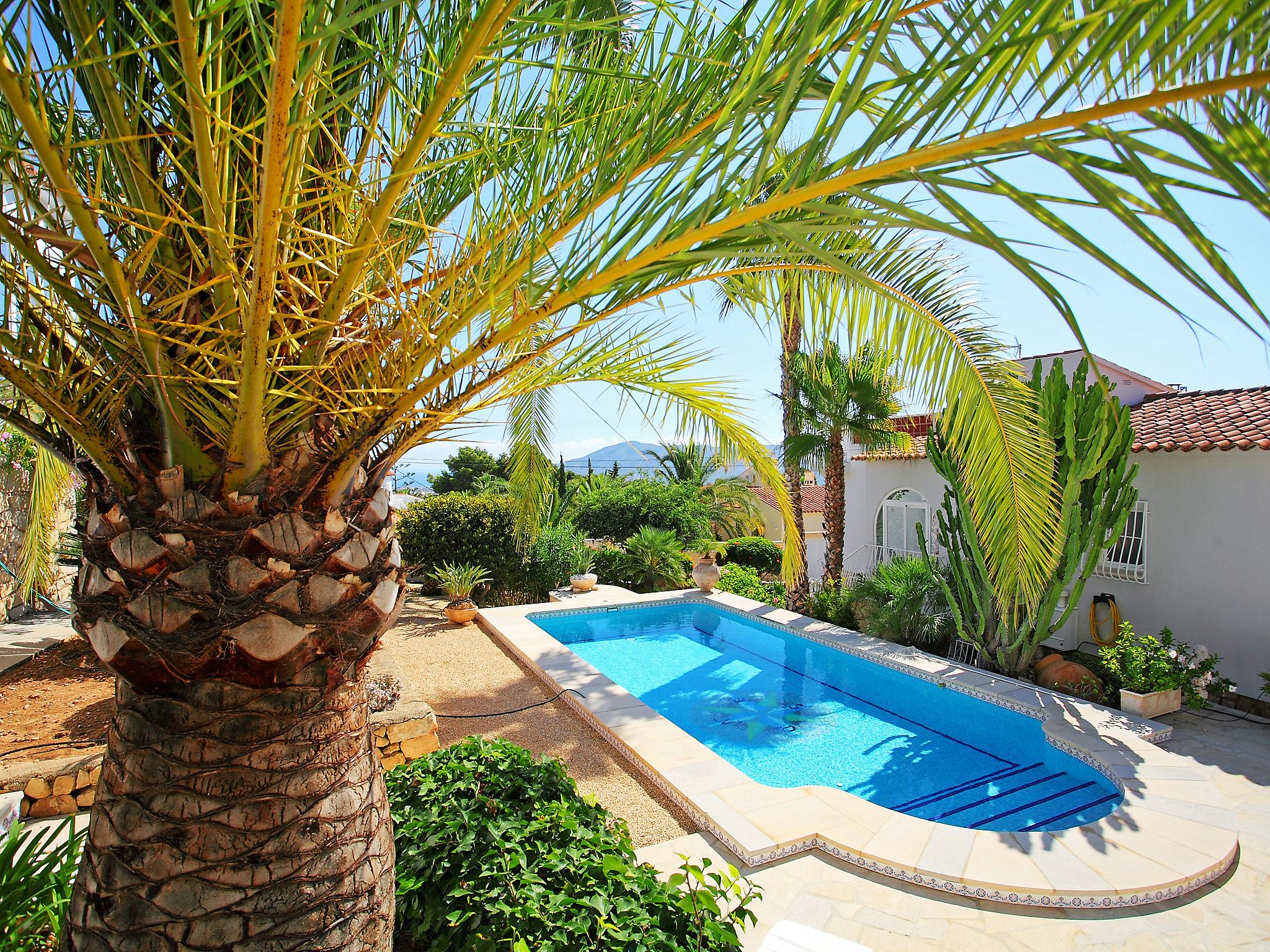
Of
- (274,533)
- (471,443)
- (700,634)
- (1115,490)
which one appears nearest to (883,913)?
(471,443)

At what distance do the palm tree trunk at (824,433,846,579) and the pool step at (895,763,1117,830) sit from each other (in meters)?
6.43

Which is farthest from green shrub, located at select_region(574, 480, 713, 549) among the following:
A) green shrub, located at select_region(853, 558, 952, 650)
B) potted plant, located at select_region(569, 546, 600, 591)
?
green shrub, located at select_region(853, 558, 952, 650)

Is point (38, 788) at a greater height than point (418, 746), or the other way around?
point (38, 788)

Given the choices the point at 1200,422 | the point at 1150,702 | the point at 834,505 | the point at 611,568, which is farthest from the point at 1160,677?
the point at 611,568

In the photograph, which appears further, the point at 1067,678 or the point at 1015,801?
the point at 1067,678

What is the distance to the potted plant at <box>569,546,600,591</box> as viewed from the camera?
14758mm

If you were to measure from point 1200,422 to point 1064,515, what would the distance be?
443 centimetres

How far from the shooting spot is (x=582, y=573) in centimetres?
1544

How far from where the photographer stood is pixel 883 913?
4273mm

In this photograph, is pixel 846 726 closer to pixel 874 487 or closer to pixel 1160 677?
pixel 1160 677

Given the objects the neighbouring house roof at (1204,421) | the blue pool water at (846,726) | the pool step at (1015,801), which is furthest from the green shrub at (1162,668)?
the neighbouring house roof at (1204,421)

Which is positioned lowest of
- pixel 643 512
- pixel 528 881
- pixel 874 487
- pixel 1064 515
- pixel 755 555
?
pixel 755 555

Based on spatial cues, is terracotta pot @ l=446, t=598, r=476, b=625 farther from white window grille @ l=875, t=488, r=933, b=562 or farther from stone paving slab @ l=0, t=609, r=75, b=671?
white window grille @ l=875, t=488, r=933, b=562

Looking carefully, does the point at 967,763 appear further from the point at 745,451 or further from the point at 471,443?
the point at 471,443
